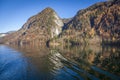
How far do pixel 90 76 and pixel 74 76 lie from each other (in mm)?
4366

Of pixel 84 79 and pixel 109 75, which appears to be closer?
pixel 84 79

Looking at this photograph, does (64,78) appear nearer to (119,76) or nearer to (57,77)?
(57,77)

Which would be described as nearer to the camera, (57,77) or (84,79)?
(84,79)

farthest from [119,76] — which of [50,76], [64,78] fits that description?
[50,76]

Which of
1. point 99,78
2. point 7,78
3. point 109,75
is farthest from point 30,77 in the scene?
point 109,75

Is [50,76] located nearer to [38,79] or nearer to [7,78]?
[38,79]

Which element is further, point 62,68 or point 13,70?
point 62,68

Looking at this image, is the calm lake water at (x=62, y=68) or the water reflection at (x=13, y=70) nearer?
the calm lake water at (x=62, y=68)

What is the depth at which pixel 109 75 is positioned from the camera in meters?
45.2

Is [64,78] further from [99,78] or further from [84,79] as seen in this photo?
[99,78]

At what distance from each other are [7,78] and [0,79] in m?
1.84

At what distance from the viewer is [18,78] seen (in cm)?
4419

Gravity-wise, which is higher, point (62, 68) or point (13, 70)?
point (62, 68)

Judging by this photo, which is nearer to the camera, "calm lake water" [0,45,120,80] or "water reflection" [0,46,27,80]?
"calm lake water" [0,45,120,80]
